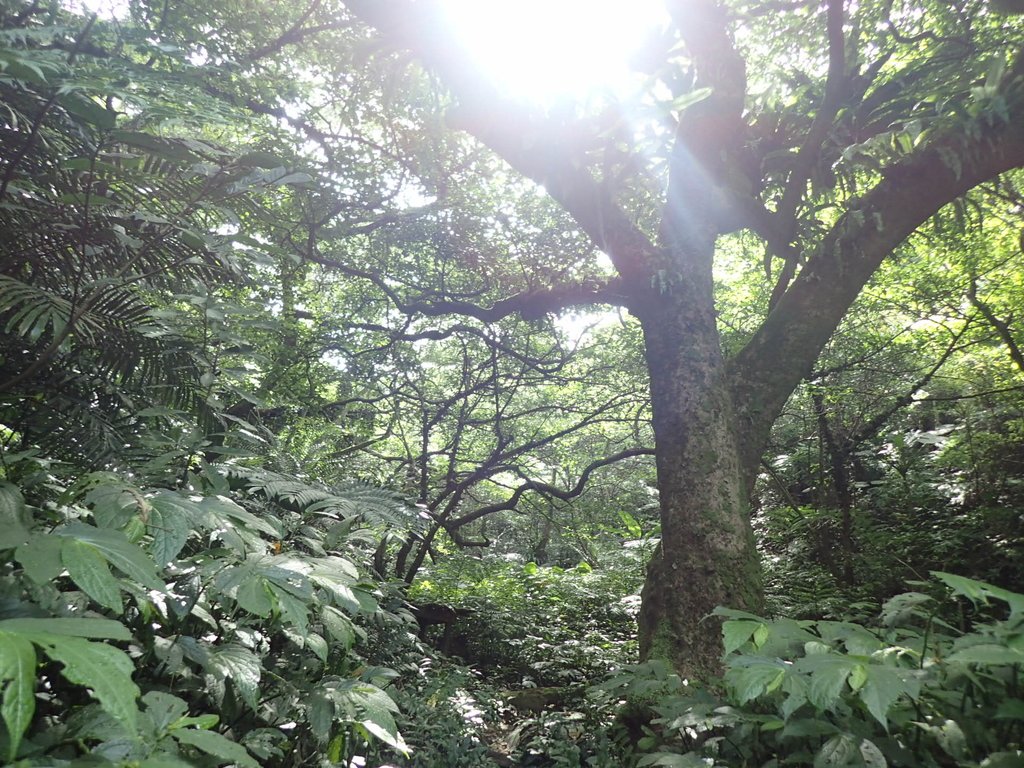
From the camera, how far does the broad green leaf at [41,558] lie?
0.85 metres

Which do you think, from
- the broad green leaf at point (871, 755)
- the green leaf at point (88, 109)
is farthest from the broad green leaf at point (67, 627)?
the broad green leaf at point (871, 755)

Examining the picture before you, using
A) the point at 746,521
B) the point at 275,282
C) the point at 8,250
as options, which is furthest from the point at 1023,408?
the point at 8,250

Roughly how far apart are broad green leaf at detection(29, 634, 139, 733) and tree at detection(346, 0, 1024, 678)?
8.97ft

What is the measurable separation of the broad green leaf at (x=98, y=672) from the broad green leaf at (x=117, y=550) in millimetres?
167

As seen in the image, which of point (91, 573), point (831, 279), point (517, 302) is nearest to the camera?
point (91, 573)

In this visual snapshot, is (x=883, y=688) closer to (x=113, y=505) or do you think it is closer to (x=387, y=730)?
(x=387, y=730)

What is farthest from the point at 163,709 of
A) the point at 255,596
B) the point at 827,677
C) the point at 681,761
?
the point at 827,677

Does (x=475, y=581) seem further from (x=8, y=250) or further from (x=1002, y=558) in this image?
(x=8, y=250)

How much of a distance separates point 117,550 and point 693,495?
2.83 metres

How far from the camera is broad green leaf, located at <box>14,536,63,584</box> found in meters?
0.85

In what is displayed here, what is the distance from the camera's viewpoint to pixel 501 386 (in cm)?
612

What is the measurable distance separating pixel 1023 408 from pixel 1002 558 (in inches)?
63.8

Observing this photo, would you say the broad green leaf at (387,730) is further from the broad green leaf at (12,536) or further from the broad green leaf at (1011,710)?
the broad green leaf at (1011,710)

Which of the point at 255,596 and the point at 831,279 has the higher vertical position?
the point at 831,279
